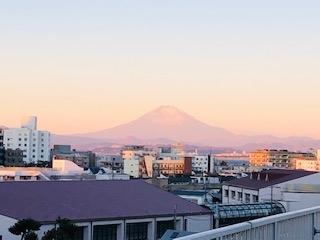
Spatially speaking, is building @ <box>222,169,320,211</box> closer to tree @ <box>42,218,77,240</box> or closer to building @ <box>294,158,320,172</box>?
tree @ <box>42,218,77,240</box>

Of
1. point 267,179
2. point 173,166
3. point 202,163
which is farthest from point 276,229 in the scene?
point 202,163

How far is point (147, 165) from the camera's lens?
394 feet

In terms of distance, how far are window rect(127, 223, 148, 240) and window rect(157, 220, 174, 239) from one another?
77cm

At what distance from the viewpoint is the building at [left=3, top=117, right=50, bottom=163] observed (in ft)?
391

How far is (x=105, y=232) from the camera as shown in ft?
104

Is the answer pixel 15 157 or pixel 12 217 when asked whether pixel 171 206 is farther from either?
pixel 15 157

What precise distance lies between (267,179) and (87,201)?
66.7 feet

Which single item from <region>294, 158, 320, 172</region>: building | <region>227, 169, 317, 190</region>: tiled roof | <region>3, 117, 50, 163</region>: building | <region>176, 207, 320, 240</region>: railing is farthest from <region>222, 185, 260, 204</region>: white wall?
<region>294, 158, 320, 172</region>: building

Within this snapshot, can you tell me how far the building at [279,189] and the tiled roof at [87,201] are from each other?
6.49m

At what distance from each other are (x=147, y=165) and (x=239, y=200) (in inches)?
2715

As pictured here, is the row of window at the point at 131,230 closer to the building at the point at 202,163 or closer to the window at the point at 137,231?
the window at the point at 137,231

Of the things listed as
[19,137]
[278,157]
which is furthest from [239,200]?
[278,157]

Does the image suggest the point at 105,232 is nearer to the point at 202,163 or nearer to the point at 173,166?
the point at 173,166

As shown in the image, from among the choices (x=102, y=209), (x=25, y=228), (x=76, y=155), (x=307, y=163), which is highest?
(x=25, y=228)
